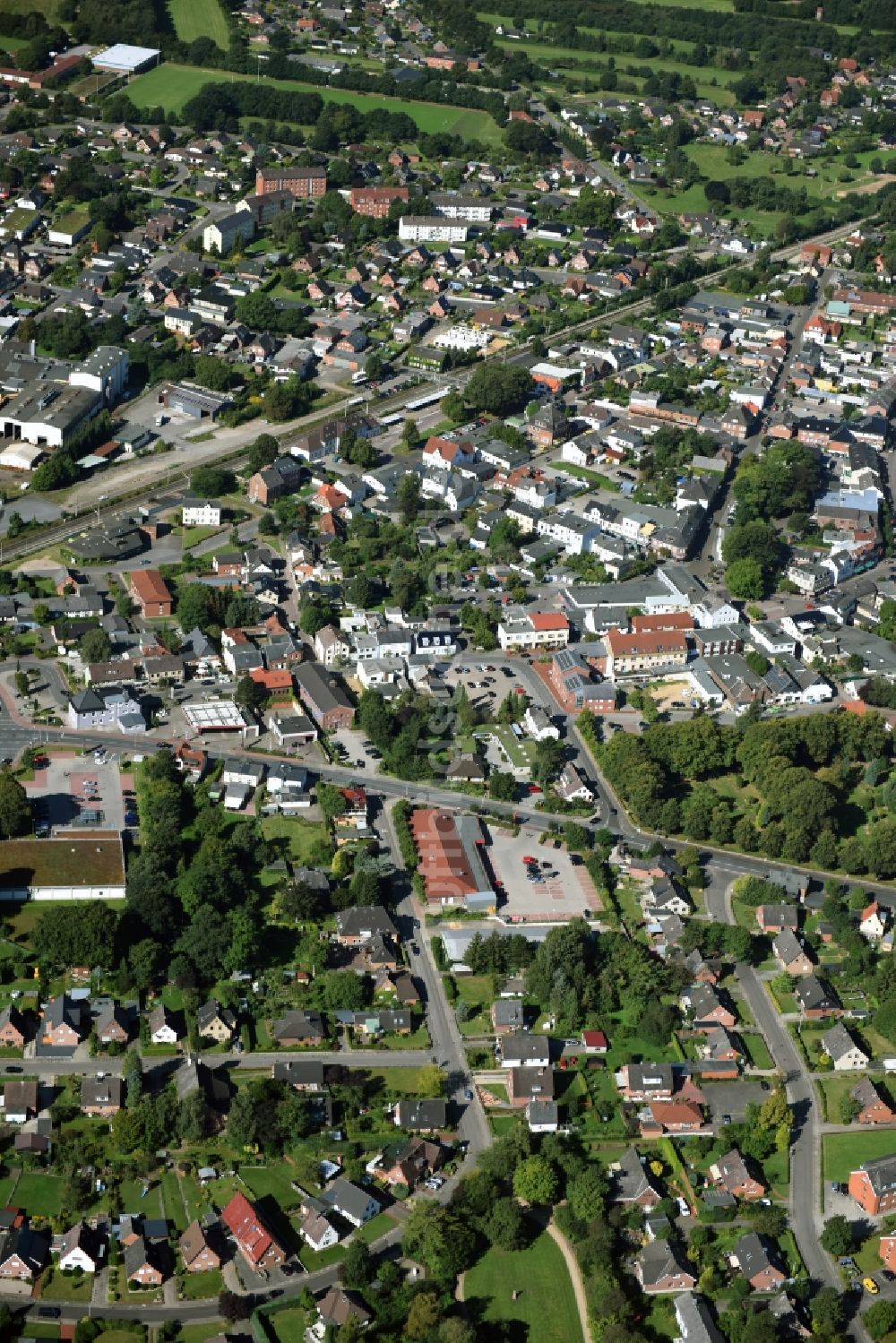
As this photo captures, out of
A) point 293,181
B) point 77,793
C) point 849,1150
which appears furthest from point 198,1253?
point 293,181

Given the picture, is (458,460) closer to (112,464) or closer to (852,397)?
(112,464)

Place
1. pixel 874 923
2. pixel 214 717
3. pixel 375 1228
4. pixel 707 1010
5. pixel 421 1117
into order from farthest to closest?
pixel 214 717, pixel 874 923, pixel 707 1010, pixel 421 1117, pixel 375 1228

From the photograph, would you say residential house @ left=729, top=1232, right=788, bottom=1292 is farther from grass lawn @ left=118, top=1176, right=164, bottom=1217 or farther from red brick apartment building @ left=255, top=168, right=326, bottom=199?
red brick apartment building @ left=255, top=168, right=326, bottom=199

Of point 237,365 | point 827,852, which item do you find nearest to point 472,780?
point 827,852

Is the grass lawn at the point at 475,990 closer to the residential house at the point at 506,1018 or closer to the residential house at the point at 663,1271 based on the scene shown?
the residential house at the point at 506,1018

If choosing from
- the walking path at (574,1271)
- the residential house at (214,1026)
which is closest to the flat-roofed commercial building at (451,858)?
the residential house at (214,1026)

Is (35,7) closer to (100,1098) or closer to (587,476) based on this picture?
(587,476)

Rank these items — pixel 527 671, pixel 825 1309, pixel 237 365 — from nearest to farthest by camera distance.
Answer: pixel 825 1309 < pixel 527 671 < pixel 237 365
